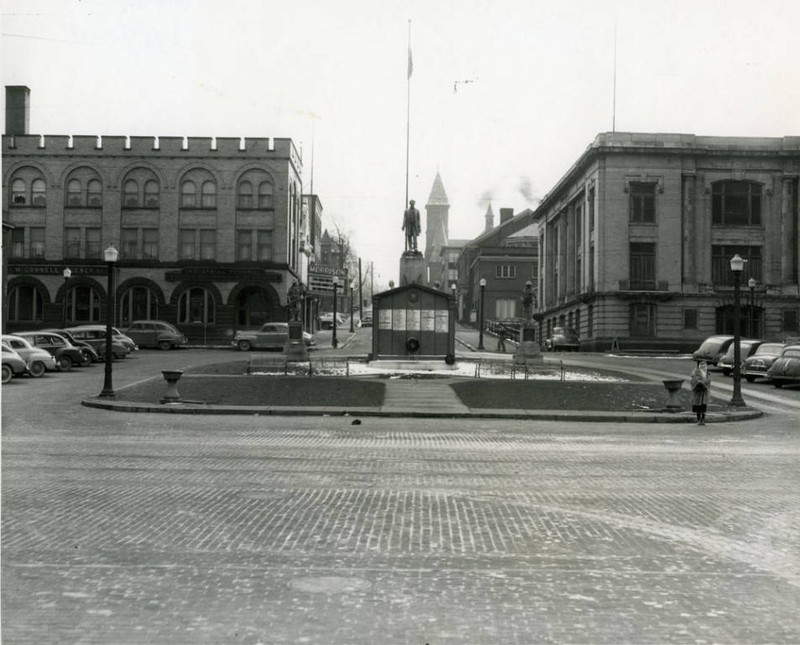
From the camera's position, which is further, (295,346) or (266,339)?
(266,339)

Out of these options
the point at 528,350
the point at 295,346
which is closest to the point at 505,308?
the point at 528,350

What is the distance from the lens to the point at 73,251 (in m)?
64.4

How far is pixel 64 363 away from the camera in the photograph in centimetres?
3522

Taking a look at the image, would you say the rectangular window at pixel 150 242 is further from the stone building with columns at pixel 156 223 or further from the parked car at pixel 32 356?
the parked car at pixel 32 356

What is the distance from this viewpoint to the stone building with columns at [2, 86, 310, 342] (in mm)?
64000

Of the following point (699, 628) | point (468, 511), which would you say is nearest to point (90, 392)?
point (468, 511)

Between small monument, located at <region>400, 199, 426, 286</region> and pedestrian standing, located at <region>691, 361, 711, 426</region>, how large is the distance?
16.2 metres

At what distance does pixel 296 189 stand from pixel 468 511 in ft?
208

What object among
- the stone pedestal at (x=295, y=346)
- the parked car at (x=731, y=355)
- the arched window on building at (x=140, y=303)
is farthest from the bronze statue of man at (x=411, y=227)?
the arched window on building at (x=140, y=303)

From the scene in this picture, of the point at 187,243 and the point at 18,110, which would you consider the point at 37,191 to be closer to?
the point at 18,110

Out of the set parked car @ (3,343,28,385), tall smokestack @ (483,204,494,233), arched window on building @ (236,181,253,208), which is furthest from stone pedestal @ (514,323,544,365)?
tall smokestack @ (483,204,494,233)

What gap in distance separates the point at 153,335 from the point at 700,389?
128 feet

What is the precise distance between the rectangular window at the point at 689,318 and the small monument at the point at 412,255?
27061 millimetres

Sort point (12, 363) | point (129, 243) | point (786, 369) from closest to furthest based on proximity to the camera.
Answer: point (12, 363) → point (786, 369) → point (129, 243)
